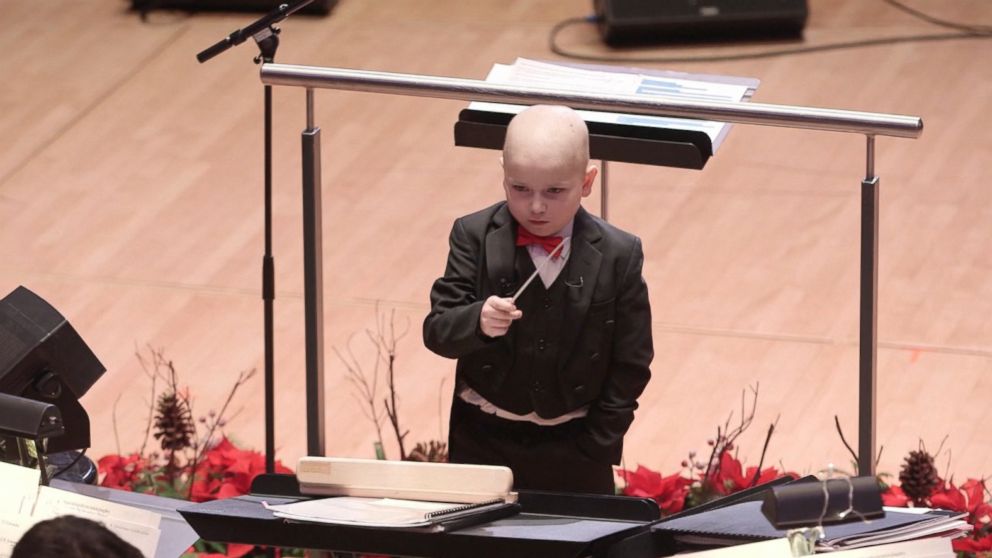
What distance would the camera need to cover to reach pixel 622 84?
295cm

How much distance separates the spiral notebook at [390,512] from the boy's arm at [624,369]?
14.0 inches

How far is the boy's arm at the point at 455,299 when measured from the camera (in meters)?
2.52

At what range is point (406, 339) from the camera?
184 inches

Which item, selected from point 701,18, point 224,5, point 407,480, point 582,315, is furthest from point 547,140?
point 224,5

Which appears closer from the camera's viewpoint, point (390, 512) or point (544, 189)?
point (390, 512)

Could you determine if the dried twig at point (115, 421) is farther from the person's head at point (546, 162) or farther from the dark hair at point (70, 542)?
the dark hair at point (70, 542)

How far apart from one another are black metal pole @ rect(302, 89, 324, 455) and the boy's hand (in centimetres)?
61

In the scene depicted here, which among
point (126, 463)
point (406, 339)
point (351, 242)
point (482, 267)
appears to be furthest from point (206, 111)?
point (482, 267)

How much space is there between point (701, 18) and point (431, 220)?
70.1 inches

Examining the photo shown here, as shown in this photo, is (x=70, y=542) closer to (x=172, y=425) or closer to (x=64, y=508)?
(x=64, y=508)

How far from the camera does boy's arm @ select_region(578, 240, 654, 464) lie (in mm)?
2586

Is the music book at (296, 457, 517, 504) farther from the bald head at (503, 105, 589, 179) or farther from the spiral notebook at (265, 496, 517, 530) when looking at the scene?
the bald head at (503, 105, 589, 179)

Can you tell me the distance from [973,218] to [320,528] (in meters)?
3.43

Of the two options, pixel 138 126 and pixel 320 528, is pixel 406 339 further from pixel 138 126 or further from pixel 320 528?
pixel 320 528
